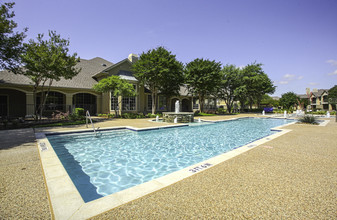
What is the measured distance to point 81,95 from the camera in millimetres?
22188

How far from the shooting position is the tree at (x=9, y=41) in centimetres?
1154

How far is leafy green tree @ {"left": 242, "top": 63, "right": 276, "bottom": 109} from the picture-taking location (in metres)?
35.9

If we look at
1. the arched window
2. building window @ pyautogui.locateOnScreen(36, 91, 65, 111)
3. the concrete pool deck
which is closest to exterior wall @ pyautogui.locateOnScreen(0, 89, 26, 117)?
building window @ pyautogui.locateOnScreen(36, 91, 65, 111)

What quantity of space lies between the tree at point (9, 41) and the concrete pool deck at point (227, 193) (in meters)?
11.9

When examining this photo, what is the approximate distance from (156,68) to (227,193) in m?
19.4

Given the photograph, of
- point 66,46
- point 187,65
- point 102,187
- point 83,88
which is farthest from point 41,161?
point 187,65

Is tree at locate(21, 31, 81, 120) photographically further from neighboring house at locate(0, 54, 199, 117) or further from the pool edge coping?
the pool edge coping

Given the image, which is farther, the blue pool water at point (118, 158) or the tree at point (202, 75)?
the tree at point (202, 75)

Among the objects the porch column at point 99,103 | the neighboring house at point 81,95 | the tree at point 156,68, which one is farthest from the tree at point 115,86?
the porch column at point 99,103

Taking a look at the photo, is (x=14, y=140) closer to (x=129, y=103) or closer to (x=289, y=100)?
(x=129, y=103)

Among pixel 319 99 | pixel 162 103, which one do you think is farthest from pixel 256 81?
pixel 319 99

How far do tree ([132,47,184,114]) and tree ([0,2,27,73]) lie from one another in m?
11.9

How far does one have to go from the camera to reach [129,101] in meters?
22.5

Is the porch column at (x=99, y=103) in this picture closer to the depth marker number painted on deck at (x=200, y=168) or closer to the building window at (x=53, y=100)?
the building window at (x=53, y=100)
